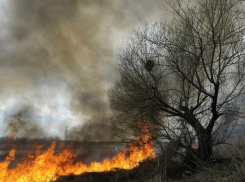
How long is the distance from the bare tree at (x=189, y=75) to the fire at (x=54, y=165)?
4.08ft

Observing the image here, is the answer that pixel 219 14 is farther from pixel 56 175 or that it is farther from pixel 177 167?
pixel 56 175

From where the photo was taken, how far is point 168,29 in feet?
30.4

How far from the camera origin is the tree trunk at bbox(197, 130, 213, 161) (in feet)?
26.9

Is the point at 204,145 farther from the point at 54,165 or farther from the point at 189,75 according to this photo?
the point at 54,165

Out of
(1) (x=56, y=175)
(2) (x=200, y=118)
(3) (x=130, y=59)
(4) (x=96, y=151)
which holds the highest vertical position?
(3) (x=130, y=59)

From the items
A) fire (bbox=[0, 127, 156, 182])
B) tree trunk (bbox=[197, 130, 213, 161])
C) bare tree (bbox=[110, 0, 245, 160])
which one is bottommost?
fire (bbox=[0, 127, 156, 182])

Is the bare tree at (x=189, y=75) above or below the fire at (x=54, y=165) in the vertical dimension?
above

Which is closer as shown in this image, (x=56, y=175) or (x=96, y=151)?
(x=56, y=175)

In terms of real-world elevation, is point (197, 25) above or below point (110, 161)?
above

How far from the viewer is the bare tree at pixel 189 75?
795 cm

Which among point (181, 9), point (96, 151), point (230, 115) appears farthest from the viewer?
point (96, 151)

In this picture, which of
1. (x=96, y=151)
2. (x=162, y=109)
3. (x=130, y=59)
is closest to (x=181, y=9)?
(x=130, y=59)

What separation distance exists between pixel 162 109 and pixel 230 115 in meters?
2.86

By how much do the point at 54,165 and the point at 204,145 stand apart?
8.29 meters
